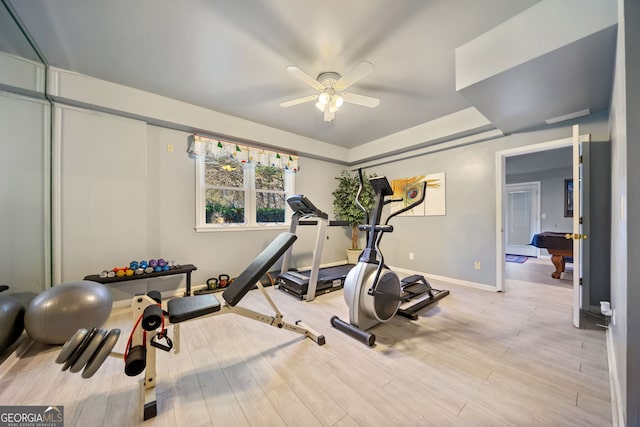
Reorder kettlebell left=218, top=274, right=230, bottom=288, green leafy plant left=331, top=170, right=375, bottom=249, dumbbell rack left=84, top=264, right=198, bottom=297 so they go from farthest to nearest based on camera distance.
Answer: green leafy plant left=331, top=170, right=375, bottom=249 < kettlebell left=218, top=274, right=230, bottom=288 < dumbbell rack left=84, top=264, right=198, bottom=297

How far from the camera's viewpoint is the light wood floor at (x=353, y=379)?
49.3 inches

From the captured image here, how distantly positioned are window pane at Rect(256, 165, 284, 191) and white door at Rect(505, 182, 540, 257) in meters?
6.28

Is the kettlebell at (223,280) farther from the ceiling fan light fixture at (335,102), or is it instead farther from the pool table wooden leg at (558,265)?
the pool table wooden leg at (558,265)

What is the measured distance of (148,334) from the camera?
1289 mm

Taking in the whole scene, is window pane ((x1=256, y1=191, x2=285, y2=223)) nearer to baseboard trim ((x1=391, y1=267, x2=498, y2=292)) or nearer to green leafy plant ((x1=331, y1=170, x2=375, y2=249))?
green leafy plant ((x1=331, y1=170, x2=375, y2=249))

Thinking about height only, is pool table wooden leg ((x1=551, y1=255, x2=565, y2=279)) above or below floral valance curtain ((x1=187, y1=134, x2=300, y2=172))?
below

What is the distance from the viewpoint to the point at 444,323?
2346 mm

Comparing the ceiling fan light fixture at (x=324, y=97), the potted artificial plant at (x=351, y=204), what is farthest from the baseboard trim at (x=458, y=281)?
the ceiling fan light fixture at (x=324, y=97)

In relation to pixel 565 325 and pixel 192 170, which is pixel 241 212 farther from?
pixel 565 325

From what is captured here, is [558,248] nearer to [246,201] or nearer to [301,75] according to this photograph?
[301,75]

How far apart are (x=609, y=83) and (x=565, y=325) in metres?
2.29

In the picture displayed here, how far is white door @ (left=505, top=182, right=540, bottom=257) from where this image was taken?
6.16 m

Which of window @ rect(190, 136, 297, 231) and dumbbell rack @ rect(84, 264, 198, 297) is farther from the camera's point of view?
window @ rect(190, 136, 297, 231)

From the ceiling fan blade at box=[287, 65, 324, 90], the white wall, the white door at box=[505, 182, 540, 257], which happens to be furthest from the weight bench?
the white door at box=[505, 182, 540, 257]
